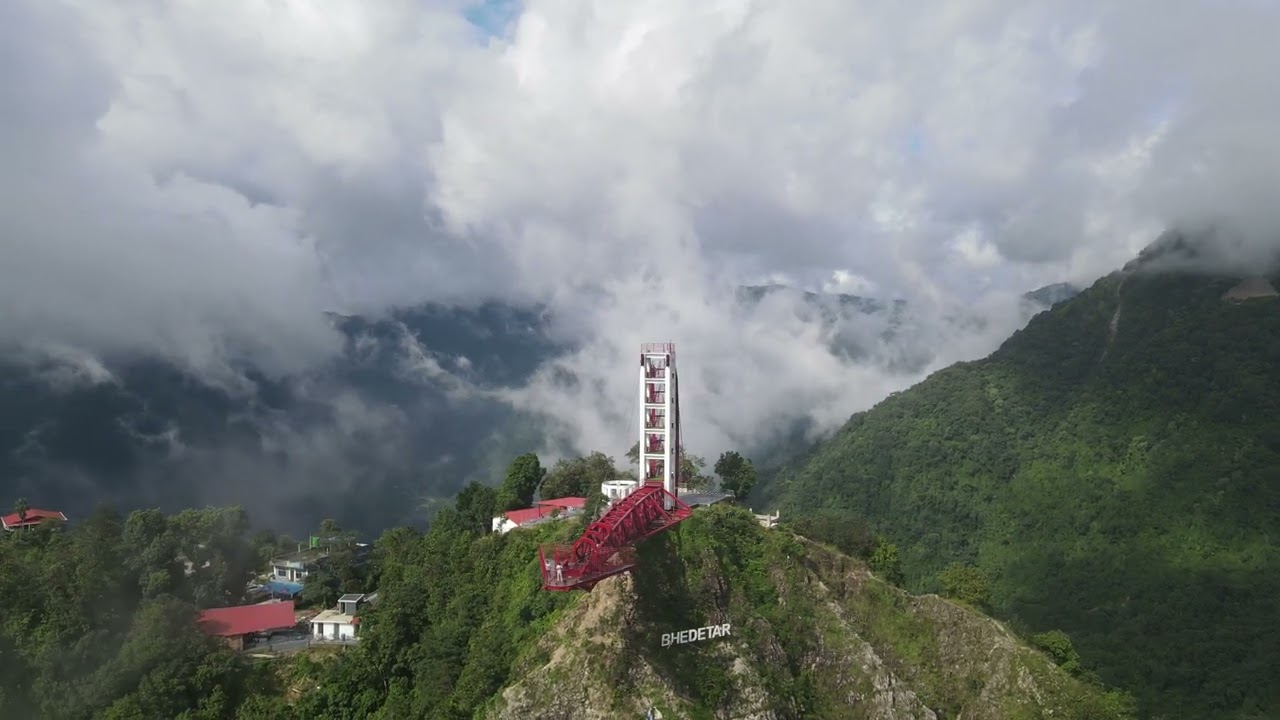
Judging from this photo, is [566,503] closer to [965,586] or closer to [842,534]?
[842,534]

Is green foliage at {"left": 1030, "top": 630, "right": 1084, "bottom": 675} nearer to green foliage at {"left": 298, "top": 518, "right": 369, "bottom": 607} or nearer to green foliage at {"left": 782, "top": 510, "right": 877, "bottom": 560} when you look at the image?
green foliage at {"left": 782, "top": 510, "right": 877, "bottom": 560}

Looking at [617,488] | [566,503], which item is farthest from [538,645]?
[617,488]

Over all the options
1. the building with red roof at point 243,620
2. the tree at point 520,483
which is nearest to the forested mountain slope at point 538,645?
the building with red roof at point 243,620

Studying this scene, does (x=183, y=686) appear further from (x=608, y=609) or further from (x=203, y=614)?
(x=608, y=609)

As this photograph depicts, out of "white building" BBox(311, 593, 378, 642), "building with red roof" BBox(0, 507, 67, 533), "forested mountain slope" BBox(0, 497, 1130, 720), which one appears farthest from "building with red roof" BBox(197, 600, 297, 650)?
"building with red roof" BBox(0, 507, 67, 533)

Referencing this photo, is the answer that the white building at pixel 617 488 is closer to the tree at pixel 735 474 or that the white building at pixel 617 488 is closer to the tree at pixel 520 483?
the tree at pixel 520 483

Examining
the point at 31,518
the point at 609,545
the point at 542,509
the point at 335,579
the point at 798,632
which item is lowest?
the point at 798,632
